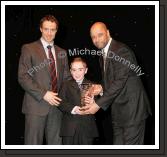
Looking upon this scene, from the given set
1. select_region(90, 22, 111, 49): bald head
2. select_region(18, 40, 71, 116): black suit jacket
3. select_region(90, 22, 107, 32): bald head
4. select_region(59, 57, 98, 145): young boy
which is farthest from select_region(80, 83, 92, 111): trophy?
select_region(90, 22, 107, 32): bald head

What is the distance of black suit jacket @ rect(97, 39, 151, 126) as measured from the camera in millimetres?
3453

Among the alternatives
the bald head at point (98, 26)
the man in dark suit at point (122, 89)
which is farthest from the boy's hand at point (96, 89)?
the bald head at point (98, 26)

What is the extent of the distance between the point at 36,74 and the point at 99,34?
0.63m

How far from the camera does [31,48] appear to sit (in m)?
3.48

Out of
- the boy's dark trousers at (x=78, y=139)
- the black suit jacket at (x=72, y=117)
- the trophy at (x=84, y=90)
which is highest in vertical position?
the trophy at (x=84, y=90)

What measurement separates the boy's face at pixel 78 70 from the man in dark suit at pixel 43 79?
8 centimetres

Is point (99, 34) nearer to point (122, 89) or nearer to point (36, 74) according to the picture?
point (122, 89)

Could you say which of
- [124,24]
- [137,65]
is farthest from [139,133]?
[124,24]

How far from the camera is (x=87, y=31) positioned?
354 cm

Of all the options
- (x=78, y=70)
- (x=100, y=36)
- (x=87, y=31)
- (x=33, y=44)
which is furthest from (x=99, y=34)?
(x=33, y=44)

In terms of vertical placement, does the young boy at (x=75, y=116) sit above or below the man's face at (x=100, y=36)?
below

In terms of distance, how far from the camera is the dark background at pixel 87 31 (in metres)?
3.55

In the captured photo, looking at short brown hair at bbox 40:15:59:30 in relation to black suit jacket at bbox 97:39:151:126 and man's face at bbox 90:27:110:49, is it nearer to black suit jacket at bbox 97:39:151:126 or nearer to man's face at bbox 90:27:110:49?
man's face at bbox 90:27:110:49

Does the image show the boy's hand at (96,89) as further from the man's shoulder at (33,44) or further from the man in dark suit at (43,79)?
the man's shoulder at (33,44)
